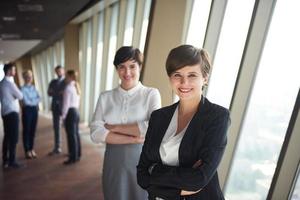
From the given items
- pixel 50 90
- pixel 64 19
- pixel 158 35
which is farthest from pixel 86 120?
pixel 158 35

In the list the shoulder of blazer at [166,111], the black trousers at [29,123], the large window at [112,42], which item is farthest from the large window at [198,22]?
A: the large window at [112,42]

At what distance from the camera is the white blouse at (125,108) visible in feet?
7.48

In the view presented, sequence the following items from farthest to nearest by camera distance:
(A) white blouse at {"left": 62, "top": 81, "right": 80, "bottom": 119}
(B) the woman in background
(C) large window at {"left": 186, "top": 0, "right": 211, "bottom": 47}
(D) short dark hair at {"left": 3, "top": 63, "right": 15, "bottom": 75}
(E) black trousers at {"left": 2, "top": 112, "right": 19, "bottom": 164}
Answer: (B) the woman in background
(A) white blouse at {"left": 62, "top": 81, "right": 80, "bottom": 119}
(E) black trousers at {"left": 2, "top": 112, "right": 19, "bottom": 164}
(D) short dark hair at {"left": 3, "top": 63, "right": 15, "bottom": 75}
(C) large window at {"left": 186, "top": 0, "right": 211, "bottom": 47}

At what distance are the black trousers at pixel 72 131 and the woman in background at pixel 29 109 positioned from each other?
0.74 m

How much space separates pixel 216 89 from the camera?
3910 mm

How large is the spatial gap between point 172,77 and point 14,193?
390 cm

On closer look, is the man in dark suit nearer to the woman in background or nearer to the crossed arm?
the woman in background

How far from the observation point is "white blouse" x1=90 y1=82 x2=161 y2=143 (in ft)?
7.48

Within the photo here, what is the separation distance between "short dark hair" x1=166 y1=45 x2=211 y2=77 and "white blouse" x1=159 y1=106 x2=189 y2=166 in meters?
0.29

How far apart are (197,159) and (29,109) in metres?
5.24

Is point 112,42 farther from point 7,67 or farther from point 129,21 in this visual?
point 7,67

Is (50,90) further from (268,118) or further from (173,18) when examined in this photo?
(268,118)

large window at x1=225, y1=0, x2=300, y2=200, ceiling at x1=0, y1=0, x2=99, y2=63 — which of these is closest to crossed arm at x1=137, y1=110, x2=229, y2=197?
large window at x1=225, y1=0, x2=300, y2=200

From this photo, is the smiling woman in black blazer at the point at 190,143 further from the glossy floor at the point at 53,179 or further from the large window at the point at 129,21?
the large window at the point at 129,21
